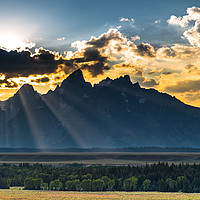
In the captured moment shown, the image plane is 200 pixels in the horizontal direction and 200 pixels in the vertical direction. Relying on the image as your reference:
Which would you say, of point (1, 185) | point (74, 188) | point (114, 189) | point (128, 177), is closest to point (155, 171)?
point (128, 177)

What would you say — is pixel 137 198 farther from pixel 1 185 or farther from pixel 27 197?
pixel 1 185

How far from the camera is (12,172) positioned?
630 ft

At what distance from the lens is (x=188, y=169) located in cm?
17562

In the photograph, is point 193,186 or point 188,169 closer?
point 193,186

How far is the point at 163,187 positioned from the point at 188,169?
31.2 metres

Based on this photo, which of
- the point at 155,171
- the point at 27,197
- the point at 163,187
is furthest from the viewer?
the point at 155,171

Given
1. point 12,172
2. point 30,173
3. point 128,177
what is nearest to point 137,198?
point 128,177

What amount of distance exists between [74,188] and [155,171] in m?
39.4

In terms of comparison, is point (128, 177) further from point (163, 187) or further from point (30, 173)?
point (30, 173)

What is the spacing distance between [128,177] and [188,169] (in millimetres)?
29980

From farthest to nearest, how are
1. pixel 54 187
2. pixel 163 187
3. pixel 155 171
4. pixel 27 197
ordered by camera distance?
pixel 155 171
pixel 54 187
pixel 163 187
pixel 27 197

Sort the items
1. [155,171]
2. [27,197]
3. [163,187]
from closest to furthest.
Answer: [27,197] < [163,187] < [155,171]

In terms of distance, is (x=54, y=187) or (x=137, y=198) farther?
(x=54, y=187)

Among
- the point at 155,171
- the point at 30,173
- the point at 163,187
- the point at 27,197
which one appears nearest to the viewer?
the point at 27,197
